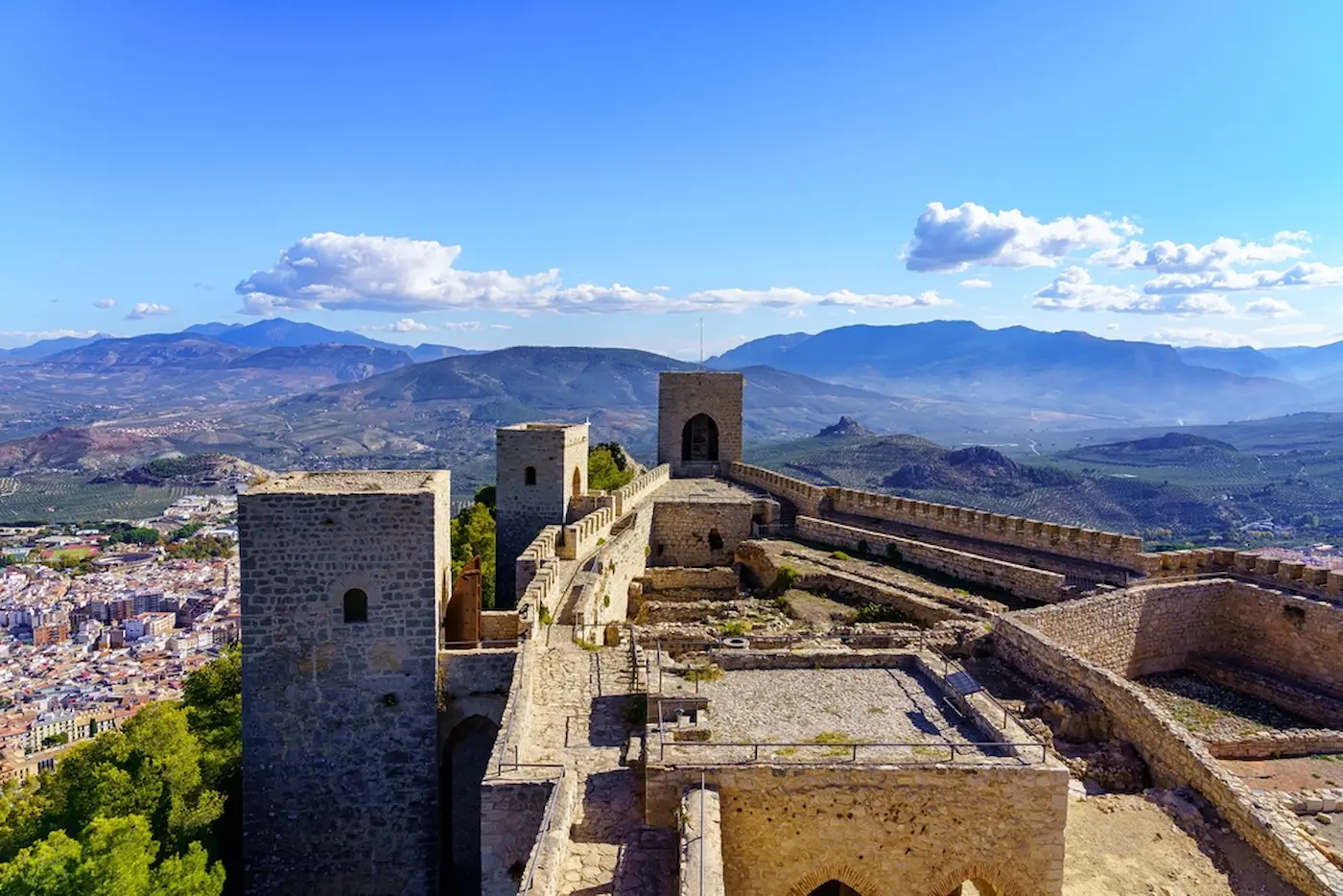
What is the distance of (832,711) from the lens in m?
9.45

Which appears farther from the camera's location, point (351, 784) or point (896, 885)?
point (351, 784)

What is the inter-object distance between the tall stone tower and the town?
16.6 meters

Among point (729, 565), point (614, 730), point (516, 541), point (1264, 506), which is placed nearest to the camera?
point (614, 730)

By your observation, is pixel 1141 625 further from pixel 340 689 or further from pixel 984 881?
pixel 340 689

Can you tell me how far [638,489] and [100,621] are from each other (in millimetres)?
58496

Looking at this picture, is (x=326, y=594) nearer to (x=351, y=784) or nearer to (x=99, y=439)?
(x=351, y=784)

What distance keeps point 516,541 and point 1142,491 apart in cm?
6670

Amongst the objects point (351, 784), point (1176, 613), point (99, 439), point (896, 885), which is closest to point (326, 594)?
point (351, 784)

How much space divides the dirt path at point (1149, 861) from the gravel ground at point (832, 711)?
2092 mm

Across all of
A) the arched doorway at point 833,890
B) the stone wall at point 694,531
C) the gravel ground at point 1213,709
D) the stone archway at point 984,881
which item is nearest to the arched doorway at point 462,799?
the arched doorway at point 833,890

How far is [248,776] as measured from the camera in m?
11.5

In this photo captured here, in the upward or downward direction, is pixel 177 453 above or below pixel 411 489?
below

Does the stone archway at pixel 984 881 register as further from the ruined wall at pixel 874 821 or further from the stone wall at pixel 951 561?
the stone wall at pixel 951 561

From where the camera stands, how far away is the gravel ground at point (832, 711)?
861cm
